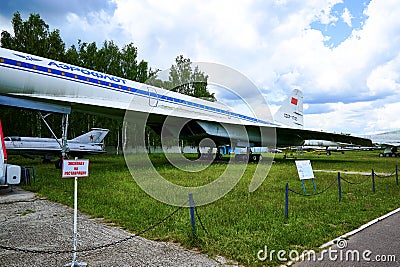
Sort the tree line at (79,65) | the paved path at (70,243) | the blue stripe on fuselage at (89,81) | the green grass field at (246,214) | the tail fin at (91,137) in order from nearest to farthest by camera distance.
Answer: the paved path at (70,243), the green grass field at (246,214), the blue stripe on fuselage at (89,81), the tail fin at (91,137), the tree line at (79,65)

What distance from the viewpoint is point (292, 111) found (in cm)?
2294

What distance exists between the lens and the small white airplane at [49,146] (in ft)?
52.6

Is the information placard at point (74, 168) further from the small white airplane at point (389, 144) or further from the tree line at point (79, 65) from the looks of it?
the small white airplane at point (389, 144)

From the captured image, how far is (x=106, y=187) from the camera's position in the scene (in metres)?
8.44

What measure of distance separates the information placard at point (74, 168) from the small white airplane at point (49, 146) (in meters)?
12.6

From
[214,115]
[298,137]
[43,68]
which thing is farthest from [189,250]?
[298,137]

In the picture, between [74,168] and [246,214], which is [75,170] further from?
[246,214]

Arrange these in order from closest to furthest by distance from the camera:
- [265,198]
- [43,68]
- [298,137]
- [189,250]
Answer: [189,250], [265,198], [43,68], [298,137]

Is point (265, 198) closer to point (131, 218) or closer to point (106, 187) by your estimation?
point (131, 218)

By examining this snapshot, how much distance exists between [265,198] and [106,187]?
14.8 ft

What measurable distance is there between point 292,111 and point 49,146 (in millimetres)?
17370

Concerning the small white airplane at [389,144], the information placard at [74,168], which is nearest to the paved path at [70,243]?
the information placard at [74,168]

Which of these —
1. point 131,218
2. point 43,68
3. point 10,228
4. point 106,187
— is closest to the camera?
point 10,228

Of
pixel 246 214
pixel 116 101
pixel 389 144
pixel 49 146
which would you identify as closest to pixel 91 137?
pixel 49 146
